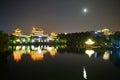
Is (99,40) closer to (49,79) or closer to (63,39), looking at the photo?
(63,39)

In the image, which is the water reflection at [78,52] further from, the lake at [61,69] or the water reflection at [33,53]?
the lake at [61,69]

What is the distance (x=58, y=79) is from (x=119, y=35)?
6194cm

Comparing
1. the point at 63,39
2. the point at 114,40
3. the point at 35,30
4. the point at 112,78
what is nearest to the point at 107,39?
the point at 114,40

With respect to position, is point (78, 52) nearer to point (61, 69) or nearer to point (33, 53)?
point (33, 53)

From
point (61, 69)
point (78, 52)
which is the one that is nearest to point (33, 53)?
point (78, 52)

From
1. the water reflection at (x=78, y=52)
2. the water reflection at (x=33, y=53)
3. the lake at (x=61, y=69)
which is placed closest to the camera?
the lake at (x=61, y=69)

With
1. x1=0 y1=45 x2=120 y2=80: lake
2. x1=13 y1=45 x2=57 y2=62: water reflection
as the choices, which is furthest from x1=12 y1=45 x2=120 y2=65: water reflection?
x1=0 y1=45 x2=120 y2=80: lake

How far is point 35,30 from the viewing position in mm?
191500

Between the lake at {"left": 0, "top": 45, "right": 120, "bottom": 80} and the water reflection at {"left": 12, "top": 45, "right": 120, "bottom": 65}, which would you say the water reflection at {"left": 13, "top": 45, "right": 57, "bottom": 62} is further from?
the lake at {"left": 0, "top": 45, "right": 120, "bottom": 80}

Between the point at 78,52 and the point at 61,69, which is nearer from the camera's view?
the point at 61,69

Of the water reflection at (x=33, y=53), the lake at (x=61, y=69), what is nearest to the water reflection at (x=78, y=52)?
the water reflection at (x=33, y=53)

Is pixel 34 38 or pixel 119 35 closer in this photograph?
pixel 119 35

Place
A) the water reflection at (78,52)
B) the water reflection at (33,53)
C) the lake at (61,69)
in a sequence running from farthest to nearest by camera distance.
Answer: the water reflection at (33,53) < the water reflection at (78,52) < the lake at (61,69)

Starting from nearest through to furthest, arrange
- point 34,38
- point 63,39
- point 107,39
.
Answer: point 107,39, point 63,39, point 34,38
